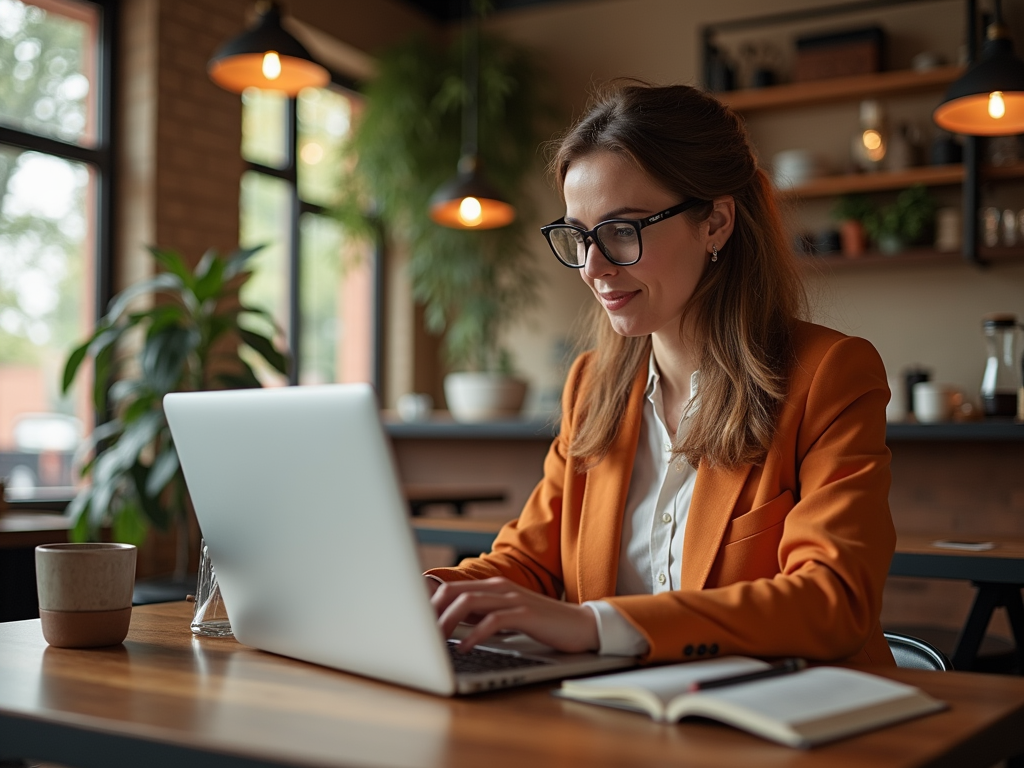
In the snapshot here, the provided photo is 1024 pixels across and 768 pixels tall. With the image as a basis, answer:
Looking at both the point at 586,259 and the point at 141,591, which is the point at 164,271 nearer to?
the point at 141,591

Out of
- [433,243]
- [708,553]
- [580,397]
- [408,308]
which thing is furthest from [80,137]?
[708,553]

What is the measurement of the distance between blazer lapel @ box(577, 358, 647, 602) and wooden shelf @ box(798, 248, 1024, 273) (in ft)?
11.6

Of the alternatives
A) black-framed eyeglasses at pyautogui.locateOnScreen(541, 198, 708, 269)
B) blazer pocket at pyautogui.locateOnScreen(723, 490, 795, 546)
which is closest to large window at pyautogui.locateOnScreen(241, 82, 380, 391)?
black-framed eyeglasses at pyautogui.locateOnScreen(541, 198, 708, 269)

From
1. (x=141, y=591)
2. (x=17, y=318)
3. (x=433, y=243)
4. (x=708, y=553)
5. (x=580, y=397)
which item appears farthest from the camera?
(x=433, y=243)

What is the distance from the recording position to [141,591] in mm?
3449

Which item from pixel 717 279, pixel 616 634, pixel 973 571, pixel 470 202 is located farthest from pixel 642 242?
pixel 470 202

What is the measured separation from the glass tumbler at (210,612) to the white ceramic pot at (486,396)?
3.37 metres

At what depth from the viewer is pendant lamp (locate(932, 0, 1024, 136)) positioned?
2.91 meters

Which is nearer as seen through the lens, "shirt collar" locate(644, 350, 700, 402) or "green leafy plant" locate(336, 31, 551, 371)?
"shirt collar" locate(644, 350, 700, 402)

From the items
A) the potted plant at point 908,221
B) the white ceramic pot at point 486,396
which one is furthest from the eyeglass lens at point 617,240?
the potted plant at point 908,221

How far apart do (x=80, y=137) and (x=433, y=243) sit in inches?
72.8

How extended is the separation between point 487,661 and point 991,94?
2581 millimetres

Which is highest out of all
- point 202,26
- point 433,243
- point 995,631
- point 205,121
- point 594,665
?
point 202,26

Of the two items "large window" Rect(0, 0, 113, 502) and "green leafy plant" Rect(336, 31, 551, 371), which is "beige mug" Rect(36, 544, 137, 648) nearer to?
"large window" Rect(0, 0, 113, 502)
